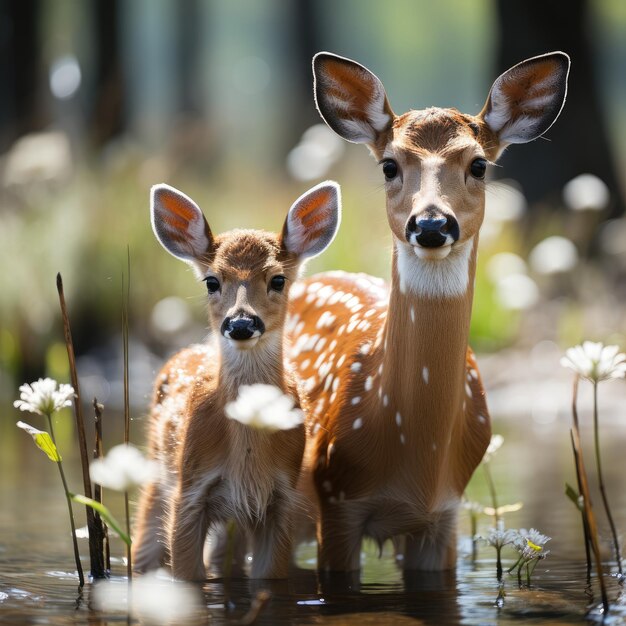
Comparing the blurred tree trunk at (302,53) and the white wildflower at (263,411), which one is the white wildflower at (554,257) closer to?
the white wildflower at (263,411)

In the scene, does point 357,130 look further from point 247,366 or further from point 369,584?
point 369,584

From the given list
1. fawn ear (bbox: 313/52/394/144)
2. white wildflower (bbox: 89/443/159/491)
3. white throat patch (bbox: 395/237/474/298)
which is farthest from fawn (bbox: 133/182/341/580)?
white wildflower (bbox: 89/443/159/491)

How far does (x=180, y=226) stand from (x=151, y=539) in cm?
149

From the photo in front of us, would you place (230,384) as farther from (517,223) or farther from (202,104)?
(202,104)

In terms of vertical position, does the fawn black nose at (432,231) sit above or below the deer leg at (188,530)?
above

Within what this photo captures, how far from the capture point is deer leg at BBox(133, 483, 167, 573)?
664cm

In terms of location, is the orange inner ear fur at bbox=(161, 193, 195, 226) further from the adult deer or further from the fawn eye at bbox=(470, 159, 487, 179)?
the fawn eye at bbox=(470, 159, 487, 179)

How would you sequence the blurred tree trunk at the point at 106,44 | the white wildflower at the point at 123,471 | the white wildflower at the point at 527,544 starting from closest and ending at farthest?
the white wildflower at the point at 123,471 < the white wildflower at the point at 527,544 < the blurred tree trunk at the point at 106,44

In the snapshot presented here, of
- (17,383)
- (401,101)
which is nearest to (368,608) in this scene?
(17,383)

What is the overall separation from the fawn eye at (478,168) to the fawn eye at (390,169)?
33 cm

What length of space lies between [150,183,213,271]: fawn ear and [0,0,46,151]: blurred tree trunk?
1283cm

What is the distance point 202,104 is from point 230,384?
3094cm

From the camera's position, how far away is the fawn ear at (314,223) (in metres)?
6.39

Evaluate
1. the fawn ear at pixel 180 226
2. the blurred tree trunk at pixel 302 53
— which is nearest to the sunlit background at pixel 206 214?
the fawn ear at pixel 180 226
